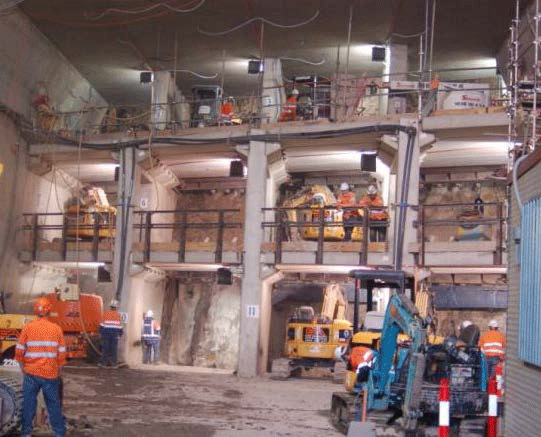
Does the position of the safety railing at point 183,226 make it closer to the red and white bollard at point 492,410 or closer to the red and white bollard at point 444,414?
the red and white bollard at point 492,410

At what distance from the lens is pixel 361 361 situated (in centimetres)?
1161

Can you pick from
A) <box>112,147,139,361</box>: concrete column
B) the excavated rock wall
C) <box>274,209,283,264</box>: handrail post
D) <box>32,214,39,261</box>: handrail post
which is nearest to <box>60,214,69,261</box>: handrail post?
<box>32,214,39,261</box>: handrail post

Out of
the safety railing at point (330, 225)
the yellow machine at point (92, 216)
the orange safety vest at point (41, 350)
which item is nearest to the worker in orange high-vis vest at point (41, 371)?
the orange safety vest at point (41, 350)

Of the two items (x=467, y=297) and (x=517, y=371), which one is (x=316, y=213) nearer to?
(x=467, y=297)

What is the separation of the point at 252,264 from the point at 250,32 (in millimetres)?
7457

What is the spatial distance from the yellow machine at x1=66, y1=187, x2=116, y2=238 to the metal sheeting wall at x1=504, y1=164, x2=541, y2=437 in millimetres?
16608

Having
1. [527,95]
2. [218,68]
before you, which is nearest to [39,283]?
[218,68]

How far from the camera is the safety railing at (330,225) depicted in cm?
1942

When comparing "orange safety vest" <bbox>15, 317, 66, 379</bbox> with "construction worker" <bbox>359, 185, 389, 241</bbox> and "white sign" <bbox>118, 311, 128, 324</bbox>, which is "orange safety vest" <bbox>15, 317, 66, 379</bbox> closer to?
"construction worker" <bbox>359, 185, 389, 241</bbox>

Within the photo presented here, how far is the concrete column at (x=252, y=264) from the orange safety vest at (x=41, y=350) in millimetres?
10886

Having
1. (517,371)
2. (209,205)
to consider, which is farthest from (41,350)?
(209,205)

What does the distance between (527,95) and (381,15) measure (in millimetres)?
12309

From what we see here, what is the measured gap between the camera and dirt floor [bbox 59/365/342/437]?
10.7m

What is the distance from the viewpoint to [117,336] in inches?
803
